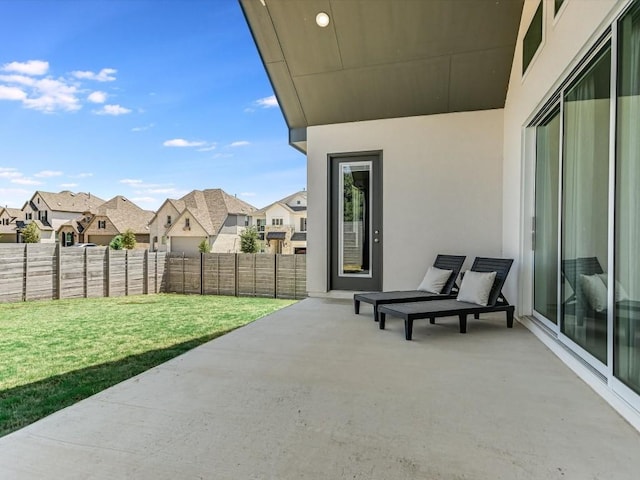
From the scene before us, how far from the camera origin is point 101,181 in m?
27.6

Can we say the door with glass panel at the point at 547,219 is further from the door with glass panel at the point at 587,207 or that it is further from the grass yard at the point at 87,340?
the grass yard at the point at 87,340

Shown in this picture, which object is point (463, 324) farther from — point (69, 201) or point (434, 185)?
point (69, 201)

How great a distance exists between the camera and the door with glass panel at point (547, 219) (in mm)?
3342

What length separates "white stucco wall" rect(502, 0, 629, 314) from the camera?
8.29 ft

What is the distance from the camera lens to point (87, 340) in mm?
5445

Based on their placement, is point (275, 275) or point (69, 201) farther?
point (69, 201)

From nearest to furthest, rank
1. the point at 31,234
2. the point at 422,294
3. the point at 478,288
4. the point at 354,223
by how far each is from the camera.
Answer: the point at 478,288
the point at 422,294
the point at 354,223
the point at 31,234

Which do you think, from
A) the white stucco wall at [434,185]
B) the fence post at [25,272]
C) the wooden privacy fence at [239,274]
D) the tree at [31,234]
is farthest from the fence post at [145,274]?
the tree at [31,234]

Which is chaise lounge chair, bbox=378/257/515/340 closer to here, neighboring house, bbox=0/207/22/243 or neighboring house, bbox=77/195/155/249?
neighboring house, bbox=77/195/155/249

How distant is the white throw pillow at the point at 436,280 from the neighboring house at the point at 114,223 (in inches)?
971

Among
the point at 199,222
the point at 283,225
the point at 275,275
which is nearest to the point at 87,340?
the point at 275,275

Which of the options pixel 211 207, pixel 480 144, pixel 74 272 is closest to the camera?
pixel 480 144

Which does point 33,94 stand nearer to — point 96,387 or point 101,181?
point 101,181

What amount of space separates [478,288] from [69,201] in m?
31.2
